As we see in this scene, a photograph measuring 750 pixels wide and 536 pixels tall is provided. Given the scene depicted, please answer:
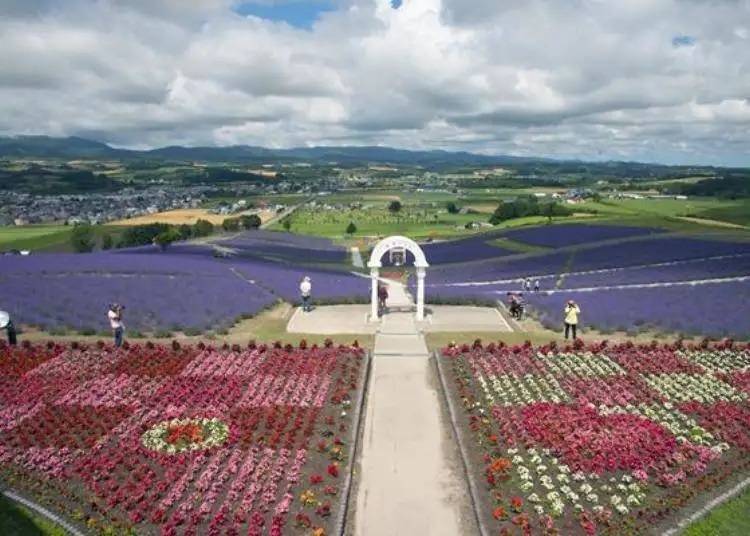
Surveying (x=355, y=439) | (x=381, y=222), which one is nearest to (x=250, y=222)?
(x=381, y=222)

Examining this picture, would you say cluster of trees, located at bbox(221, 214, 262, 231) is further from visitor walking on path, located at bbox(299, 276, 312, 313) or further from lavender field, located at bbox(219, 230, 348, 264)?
visitor walking on path, located at bbox(299, 276, 312, 313)

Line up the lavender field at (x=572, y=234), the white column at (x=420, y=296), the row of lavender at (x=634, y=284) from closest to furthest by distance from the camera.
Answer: the row of lavender at (x=634, y=284), the white column at (x=420, y=296), the lavender field at (x=572, y=234)

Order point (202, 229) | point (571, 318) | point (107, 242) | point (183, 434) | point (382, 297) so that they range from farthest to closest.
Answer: point (202, 229) < point (107, 242) < point (382, 297) < point (571, 318) < point (183, 434)

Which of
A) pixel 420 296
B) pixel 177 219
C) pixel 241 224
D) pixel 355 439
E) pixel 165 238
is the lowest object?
pixel 177 219

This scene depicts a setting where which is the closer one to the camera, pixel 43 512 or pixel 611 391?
pixel 43 512

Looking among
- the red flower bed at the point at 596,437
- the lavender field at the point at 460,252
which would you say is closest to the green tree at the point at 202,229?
the lavender field at the point at 460,252

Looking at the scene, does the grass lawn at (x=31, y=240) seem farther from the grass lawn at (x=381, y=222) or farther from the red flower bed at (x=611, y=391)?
the red flower bed at (x=611, y=391)

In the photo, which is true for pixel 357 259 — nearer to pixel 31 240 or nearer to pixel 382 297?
pixel 382 297
